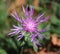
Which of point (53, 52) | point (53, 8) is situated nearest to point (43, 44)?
point (53, 52)

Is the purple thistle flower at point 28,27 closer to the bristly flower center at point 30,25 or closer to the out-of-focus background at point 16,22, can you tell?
the bristly flower center at point 30,25

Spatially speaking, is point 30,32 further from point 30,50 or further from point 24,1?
point 24,1

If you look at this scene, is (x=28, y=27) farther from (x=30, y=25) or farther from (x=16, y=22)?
(x=16, y=22)

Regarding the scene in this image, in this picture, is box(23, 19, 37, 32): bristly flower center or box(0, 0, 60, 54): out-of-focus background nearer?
box(23, 19, 37, 32): bristly flower center

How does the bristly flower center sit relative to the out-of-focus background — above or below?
above

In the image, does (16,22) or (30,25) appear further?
(16,22)

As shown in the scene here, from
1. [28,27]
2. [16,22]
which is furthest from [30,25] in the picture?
[16,22]

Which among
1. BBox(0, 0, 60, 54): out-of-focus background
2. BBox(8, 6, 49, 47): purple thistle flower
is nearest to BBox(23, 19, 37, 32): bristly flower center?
BBox(8, 6, 49, 47): purple thistle flower

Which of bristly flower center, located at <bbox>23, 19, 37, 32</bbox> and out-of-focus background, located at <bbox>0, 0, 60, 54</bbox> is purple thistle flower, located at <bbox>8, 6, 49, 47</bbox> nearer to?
bristly flower center, located at <bbox>23, 19, 37, 32</bbox>
